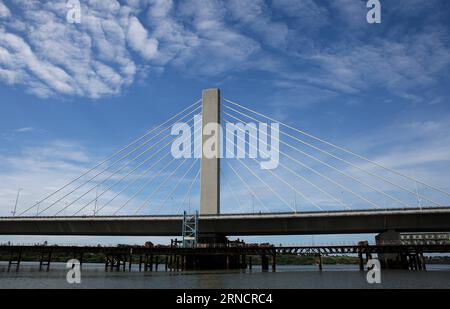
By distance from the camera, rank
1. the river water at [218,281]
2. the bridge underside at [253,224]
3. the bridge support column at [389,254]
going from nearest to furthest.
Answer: the river water at [218,281], the bridge underside at [253,224], the bridge support column at [389,254]

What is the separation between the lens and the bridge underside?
232 ft

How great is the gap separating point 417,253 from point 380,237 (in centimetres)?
773

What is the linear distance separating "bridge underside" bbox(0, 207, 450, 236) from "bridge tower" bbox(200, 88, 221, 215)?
12.0 ft

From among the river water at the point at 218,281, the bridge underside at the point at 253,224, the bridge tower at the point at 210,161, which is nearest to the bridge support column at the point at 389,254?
the bridge underside at the point at 253,224

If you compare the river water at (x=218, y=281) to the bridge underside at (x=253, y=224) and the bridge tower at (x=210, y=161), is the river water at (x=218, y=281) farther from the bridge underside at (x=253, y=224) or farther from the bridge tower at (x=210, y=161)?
the bridge tower at (x=210, y=161)

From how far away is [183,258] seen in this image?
7900cm

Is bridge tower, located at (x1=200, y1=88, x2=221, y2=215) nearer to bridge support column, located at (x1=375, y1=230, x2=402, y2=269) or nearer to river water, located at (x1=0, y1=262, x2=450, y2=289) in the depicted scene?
river water, located at (x1=0, y1=262, x2=450, y2=289)

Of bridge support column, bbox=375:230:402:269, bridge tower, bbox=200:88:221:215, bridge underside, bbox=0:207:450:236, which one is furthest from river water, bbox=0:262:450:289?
bridge tower, bbox=200:88:221:215

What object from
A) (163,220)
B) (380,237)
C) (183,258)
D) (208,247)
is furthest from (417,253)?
(163,220)

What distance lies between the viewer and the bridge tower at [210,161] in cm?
7175

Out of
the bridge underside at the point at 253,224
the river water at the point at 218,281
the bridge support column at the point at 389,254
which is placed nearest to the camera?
the river water at the point at 218,281

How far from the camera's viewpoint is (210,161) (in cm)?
7231

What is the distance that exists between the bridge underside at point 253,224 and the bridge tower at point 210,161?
12.0ft
